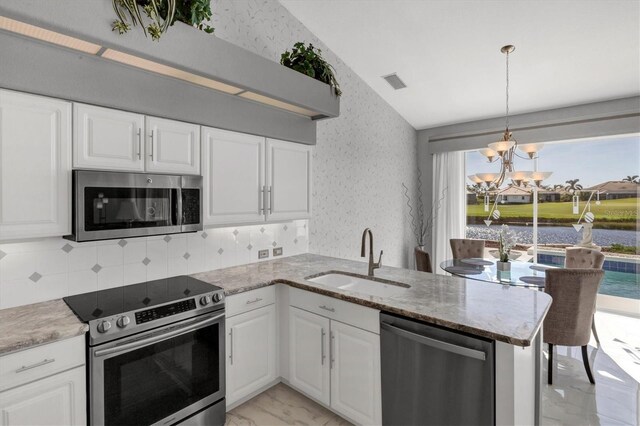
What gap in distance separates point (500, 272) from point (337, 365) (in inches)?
84.2

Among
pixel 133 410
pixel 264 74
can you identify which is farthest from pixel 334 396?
pixel 264 74

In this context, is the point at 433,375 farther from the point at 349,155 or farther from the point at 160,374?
the point at 349,155

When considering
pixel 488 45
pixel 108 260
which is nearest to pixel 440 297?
pixel 108 260

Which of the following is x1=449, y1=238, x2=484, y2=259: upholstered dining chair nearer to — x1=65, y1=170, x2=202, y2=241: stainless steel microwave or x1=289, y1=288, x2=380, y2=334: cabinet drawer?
x1=289, y1=288, x2=380, y2=334: cabinet drawer

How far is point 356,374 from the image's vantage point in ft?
6.76

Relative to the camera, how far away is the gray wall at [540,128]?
3916 mm

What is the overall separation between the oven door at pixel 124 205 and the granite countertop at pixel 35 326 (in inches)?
16.6

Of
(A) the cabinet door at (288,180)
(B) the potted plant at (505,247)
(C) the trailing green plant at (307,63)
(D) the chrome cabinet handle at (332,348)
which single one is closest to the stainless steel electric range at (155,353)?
(D) the chrome cabinet handle at (332,348)

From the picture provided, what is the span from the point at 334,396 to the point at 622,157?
493 cm

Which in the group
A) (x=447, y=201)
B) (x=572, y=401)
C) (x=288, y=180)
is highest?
(x=288, y=180)

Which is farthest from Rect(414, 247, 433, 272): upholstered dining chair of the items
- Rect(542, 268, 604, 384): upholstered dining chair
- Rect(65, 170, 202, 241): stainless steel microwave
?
Rect(65, 170, 202, 241): stainless steel microwave

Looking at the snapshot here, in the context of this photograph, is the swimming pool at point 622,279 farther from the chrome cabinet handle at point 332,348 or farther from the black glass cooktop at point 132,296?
the black glass cooktop at point 132,296

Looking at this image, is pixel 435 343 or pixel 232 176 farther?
pixel 232 176

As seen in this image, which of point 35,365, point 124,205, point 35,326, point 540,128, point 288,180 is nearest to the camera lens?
point 35,365
